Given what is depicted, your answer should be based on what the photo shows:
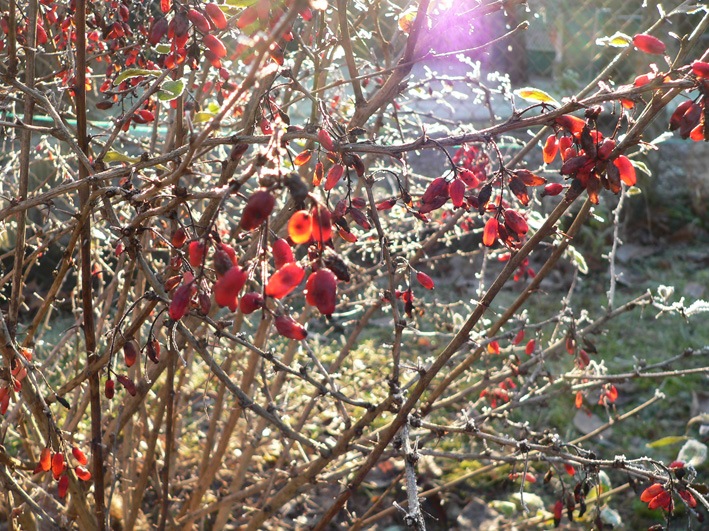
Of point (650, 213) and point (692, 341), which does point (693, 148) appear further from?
point (692, 341)

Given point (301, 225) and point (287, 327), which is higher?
point (301, 225)

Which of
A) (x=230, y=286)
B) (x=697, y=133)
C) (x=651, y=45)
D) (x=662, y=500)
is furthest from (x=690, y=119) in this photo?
(x=662, y=500)

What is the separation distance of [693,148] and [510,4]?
430cm

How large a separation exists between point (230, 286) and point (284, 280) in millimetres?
63

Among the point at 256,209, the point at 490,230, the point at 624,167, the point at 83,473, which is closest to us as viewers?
the point at 256,209

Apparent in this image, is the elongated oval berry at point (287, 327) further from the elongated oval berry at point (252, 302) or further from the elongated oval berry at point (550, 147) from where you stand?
the elongated oval berry at point (550, 147)

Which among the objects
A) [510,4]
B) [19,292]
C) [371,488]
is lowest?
[371,488]

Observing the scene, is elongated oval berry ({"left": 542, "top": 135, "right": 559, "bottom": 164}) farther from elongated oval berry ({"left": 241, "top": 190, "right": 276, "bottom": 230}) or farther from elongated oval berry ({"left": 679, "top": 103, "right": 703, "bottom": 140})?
elongated oval berry ({"left": 241, "top": 190, "right": 276, "bottom": 230})

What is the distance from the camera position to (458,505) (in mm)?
2334

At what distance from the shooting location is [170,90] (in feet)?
3.25

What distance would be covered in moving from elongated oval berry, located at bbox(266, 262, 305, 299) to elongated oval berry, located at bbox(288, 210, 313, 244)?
3 centimetres

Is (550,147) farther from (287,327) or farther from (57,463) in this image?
(57,463)

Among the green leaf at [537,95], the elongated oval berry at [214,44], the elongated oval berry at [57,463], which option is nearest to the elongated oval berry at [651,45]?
the green leaf at [537,95]

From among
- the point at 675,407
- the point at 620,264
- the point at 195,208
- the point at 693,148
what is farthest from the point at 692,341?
the point at 195,208
